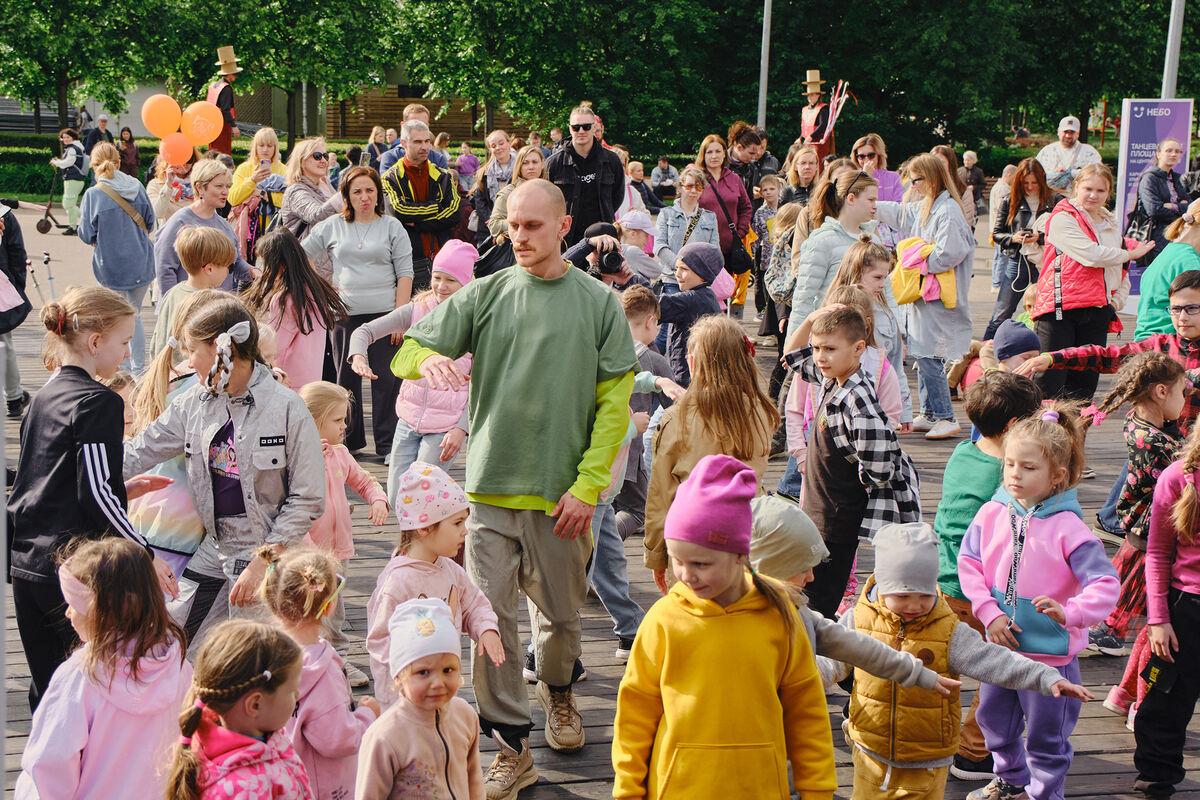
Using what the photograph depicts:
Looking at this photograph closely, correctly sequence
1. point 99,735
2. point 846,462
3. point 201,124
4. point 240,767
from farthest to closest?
1. point 201,124
2. point 846,462
3. point 99,735
4. point 240,767

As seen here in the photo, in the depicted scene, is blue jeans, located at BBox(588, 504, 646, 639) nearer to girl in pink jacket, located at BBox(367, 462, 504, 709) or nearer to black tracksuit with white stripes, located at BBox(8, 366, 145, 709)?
girl in pink jacket, located at BBox(367, 462, 504, 709)

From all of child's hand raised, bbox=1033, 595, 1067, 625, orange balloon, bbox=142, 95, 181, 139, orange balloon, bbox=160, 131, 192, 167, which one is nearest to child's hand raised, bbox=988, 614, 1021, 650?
child's hand raised, bbox=1033, 595, 1067, 625

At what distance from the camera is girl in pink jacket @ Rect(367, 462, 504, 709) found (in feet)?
12.7

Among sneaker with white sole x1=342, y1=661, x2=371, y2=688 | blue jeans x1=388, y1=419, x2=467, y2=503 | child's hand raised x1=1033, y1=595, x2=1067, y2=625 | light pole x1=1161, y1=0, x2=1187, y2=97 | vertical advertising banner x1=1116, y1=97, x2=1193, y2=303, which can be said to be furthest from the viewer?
vertical advertising banner x1=1116, y1=97, x2=1193, y2=303

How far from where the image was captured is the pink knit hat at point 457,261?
6.38 m

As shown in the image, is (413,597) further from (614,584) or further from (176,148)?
(176,148)

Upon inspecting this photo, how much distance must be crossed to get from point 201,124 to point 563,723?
12.2 metres

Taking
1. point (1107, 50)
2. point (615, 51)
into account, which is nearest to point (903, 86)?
point (1107, 50)

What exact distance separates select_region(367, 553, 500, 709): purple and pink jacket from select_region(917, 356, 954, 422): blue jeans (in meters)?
6.32

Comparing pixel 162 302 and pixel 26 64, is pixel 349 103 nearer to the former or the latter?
pixel 26 64

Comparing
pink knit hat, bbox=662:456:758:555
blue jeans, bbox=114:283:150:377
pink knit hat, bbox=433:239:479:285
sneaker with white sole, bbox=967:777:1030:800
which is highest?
pink knit hat, bbox=433:239:479:285

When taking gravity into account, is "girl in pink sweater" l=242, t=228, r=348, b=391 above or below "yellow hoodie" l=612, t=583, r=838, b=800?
above

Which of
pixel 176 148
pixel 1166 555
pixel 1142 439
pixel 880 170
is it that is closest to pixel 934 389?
pixel 880 170

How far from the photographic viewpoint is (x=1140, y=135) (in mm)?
15805
